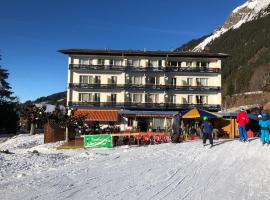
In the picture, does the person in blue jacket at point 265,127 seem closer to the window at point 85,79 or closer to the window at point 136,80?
the window at point 136,80

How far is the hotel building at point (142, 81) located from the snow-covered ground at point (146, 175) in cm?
3687

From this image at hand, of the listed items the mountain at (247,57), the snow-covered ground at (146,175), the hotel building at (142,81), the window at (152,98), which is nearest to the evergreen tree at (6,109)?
the hotel building at (142,81)

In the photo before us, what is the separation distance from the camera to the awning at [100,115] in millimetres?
49844

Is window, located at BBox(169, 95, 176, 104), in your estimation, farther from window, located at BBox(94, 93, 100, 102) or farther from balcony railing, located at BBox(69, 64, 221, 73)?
window, located at BBox(94, 93, 100, 102)

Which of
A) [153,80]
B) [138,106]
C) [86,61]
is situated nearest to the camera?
[138,106]

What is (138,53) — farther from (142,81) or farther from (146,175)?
(146,175)

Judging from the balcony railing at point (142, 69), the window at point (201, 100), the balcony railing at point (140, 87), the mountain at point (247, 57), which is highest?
the mountain at point (247, 57)

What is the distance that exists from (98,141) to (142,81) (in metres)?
29.9

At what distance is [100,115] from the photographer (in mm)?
51156

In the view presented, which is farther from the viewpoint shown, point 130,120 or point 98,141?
point 130,120

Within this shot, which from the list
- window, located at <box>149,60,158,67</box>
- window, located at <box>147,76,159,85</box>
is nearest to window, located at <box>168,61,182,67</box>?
window, located at <box>149,60,158,67</box>

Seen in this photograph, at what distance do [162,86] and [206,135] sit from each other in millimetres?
36193

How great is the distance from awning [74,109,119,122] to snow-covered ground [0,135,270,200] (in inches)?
1254

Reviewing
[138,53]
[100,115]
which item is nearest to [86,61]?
[138,53]
